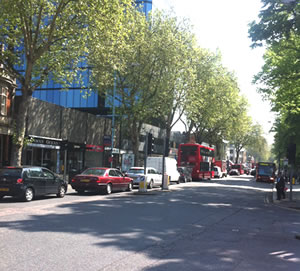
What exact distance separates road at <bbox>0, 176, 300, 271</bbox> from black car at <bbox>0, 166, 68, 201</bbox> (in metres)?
2.65

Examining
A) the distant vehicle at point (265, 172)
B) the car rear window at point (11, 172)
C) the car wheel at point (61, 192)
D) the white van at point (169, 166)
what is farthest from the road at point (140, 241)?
the distant vehicle at point (265, 172)

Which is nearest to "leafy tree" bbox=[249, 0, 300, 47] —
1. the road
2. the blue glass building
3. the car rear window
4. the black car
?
the road

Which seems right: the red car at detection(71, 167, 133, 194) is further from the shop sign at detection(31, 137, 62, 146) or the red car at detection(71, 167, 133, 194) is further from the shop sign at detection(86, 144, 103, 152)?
the shop sign at detection(86, 144, 103, 152)

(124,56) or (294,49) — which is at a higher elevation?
(124,56)

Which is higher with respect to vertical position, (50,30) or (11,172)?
(50,30)

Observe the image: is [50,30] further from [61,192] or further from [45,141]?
[45,141]

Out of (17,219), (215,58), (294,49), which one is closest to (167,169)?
(294,49)

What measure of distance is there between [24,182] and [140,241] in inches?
333

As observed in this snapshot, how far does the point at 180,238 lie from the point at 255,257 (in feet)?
6.35

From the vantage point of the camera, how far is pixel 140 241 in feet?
24.8

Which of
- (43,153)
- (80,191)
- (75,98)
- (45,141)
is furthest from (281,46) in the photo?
(75,98)

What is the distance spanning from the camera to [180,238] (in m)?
8.16

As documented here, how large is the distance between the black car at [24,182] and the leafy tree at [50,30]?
3.59 m

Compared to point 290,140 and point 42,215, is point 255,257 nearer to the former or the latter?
point 42,215
